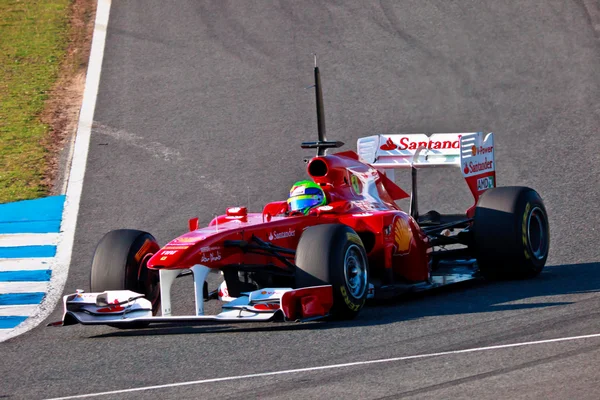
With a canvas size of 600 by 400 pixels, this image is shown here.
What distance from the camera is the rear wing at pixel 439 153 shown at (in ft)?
41.3

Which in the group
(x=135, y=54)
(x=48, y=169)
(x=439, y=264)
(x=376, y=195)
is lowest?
(x=439, y=264)

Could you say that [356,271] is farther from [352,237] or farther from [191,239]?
[191,239]

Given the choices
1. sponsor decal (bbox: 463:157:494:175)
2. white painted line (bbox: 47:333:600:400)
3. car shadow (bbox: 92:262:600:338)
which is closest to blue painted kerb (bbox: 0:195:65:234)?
car shadow (bbox: 92:262:600:338)

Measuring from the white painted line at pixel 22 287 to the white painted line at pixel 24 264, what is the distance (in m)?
0.56

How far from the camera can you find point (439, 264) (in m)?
12.4

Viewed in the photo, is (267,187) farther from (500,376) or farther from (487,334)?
(500,376)

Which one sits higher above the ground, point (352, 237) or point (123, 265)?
point (352, 237)

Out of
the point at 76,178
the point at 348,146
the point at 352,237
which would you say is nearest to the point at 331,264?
the point at 352,237

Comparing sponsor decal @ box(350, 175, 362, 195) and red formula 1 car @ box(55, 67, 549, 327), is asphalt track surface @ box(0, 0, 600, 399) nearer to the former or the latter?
red formula 1 car @ box(55, 67, 549, 327)

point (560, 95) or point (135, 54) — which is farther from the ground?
point (135, 54)

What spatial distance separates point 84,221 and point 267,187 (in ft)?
9.80

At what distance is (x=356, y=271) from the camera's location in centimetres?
970

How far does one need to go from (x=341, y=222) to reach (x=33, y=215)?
606cm

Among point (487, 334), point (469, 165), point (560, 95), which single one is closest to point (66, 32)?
point (560, 95)
